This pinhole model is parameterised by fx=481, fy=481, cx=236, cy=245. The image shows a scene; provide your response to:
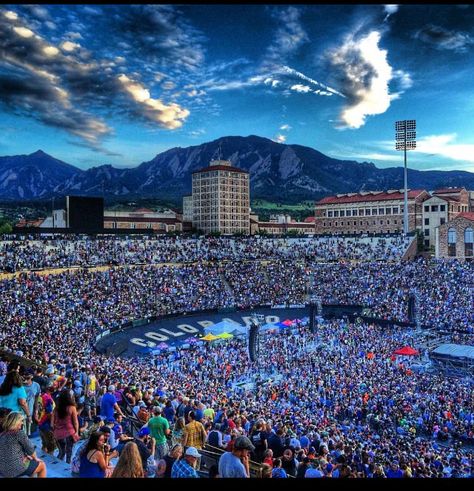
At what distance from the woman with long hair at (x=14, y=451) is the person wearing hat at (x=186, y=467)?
1.37m

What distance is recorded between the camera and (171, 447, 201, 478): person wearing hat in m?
4.65

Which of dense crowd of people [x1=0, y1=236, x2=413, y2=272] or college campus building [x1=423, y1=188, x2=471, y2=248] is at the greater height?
college campus building [x1=423, y1=188, x2=471, y2=248]

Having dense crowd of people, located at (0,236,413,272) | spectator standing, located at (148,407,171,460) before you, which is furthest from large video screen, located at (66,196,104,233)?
spectator standing, located at (148,407,171,460)

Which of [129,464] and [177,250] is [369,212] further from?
[129,464]

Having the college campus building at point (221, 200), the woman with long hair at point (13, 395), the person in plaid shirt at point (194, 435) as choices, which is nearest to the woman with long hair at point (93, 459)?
the person in plaid shirt at point (194, 435)

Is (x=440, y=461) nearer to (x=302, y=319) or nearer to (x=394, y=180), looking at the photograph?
(x=302, y=319)

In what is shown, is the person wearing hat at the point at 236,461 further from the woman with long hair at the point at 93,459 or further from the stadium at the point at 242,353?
the woman with long hair at the point at 93,459

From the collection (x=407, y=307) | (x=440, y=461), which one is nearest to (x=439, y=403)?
(x=440, y=461)

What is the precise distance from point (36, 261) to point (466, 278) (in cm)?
3111

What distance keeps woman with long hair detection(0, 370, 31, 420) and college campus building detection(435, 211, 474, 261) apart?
158 feet

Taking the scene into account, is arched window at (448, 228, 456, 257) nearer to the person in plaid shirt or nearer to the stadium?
the stadium

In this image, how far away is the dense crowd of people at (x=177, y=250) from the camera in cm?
3428

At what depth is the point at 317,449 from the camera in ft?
31.1

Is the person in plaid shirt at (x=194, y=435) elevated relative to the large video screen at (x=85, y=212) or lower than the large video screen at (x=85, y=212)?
lower
